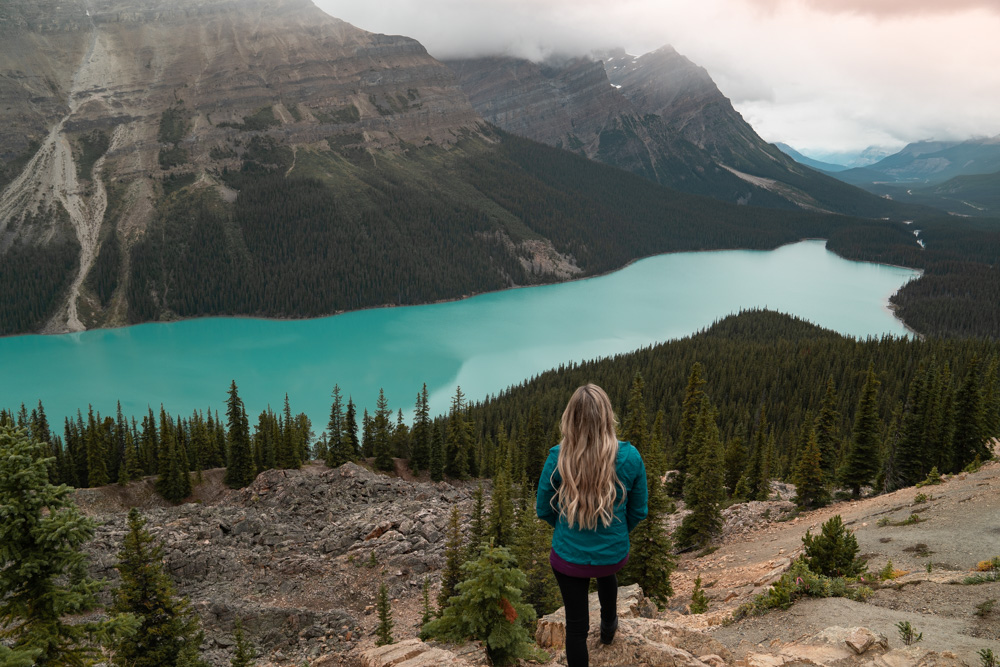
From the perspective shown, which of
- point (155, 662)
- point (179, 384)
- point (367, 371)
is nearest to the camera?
point (155, 662)

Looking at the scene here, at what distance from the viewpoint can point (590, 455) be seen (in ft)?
21.0

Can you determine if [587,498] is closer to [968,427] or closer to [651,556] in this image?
[651,556]

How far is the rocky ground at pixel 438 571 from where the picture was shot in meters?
9.62

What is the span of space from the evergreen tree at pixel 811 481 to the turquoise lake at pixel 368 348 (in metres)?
66.7

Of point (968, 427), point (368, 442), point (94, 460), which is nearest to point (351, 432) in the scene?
point (368, 442)

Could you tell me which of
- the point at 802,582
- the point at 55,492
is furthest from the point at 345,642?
the point at 802,582

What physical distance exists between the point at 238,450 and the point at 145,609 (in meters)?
36.3

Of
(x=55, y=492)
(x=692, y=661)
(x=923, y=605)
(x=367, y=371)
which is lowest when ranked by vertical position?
(x=367, y=371)

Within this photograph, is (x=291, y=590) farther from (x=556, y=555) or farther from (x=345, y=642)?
(x=556, y=555)

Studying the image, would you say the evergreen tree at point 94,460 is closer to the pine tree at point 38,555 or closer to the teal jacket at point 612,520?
the pine tree at point 38,555

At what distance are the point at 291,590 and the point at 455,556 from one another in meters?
10.1

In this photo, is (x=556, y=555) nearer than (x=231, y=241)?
Yes

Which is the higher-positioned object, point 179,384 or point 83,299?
point 83,299

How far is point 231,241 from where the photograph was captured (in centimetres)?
18200
